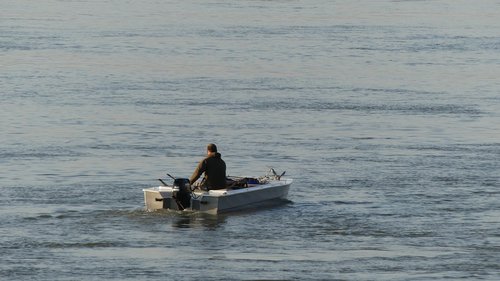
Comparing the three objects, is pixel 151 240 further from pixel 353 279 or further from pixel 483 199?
pixel 483 199

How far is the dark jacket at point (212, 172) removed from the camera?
104ft

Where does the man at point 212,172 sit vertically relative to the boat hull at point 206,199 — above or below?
above

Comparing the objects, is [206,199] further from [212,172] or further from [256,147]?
[256,147]

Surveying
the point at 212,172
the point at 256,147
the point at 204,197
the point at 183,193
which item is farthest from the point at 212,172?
the point at 256,147

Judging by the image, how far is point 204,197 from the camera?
31.3m

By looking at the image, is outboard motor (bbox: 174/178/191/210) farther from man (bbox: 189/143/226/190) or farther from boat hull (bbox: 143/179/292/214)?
man (bbox: 189/143/226/190)

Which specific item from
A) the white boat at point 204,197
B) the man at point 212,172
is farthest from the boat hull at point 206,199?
the man at point 212,172

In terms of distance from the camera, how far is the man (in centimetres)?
3155

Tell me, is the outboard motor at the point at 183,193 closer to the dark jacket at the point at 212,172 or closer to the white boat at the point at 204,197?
the white boat at the point at 204,197

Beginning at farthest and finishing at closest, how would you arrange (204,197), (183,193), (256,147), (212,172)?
(256,147), (212,172), (204,197), (183,193)

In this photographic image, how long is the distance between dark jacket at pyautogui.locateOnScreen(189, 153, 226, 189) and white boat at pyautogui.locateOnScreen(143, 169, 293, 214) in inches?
6.9

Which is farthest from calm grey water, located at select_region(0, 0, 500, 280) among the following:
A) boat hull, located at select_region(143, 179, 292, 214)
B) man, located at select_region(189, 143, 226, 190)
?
man, located at select_region(189, 143, 226, 190)

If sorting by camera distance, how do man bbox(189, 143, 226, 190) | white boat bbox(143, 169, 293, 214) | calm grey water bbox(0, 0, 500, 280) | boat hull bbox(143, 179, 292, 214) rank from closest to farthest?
calm grey water bbox(0, 0, 500, 280), white boat bbox(143, 169, 293, 214), boat hull bbox(143, 179, 292, 214), man bbox(189, 143, 226, 190)

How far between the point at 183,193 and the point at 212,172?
3.28 ft
